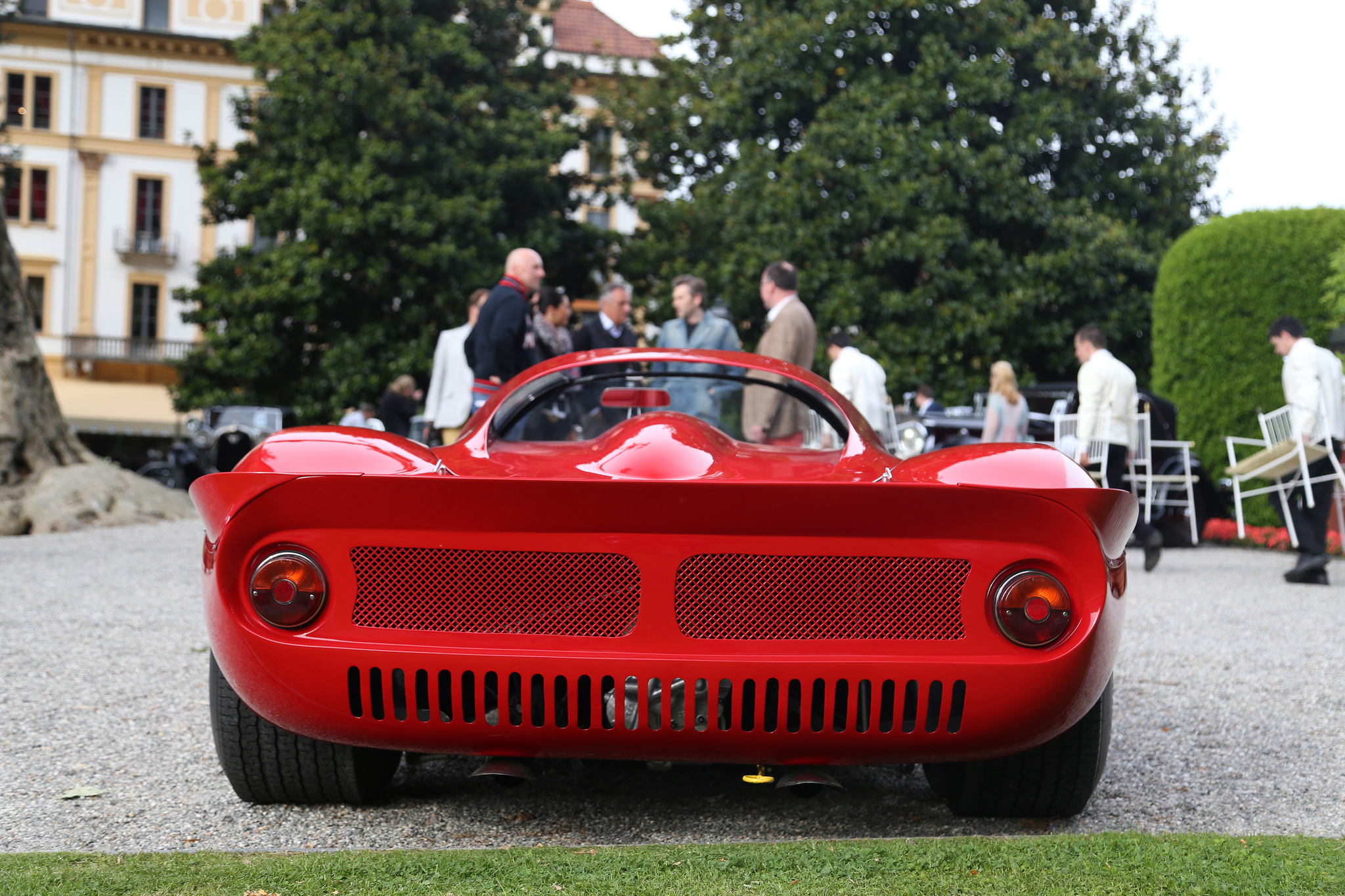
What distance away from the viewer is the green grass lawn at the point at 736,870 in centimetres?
226

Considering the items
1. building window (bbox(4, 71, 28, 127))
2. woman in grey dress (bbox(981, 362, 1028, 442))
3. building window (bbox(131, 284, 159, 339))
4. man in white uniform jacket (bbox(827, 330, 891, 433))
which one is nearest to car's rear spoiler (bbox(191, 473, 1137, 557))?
man in white uniform jacket (bbox(827, 330, 891, 433))

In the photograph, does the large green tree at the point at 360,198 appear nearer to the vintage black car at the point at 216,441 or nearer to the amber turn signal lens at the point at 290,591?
the vintage black car at the point at 216,441

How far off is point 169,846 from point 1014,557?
193 centimetres

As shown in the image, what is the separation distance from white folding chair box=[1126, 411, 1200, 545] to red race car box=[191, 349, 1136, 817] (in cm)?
818

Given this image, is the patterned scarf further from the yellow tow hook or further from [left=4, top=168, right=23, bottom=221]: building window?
[left=4, top=168, right=23, bottom=221]: building window

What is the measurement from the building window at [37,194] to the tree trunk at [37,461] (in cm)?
3310

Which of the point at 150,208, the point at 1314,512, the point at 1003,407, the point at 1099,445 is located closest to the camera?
the point at 1314,512

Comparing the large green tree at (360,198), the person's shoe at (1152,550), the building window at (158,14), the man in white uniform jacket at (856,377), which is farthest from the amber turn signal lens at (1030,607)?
the building window at (158,14)

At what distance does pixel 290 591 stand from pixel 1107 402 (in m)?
7.29

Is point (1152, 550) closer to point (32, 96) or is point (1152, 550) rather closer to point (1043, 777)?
point (1043, 777)

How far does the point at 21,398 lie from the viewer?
11867mm

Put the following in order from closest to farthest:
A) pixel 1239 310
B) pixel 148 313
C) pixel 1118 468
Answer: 1. pixel 1118 468
2. pixel 1239 310
3. pixel 148 313

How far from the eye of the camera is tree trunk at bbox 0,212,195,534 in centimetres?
1133

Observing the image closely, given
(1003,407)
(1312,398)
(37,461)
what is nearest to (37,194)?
(37,461)
